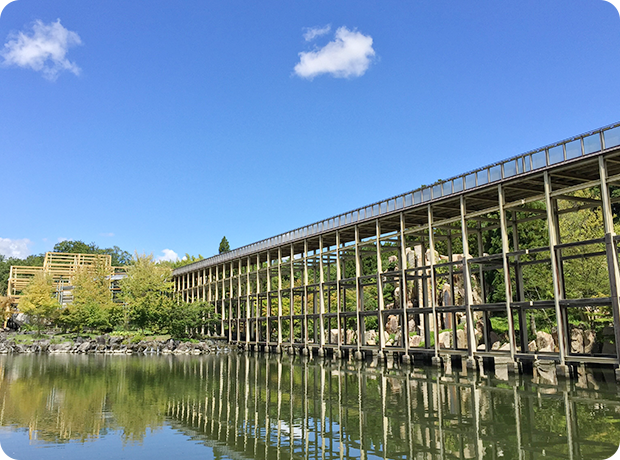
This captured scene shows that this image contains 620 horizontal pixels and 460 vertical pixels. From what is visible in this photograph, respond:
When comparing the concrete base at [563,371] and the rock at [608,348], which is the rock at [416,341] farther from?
the concrete base at [563,371]

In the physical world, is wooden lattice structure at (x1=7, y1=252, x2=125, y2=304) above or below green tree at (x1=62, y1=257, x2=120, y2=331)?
above

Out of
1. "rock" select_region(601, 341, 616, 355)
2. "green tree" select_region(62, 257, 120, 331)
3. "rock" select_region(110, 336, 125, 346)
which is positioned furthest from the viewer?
"green tree" select_region(62, 257, 120, 331)

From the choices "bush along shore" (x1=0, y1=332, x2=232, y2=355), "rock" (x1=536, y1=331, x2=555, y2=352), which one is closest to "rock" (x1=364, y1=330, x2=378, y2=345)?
"bush along shore" (x1=0, y1=332, x2=232, y2=355)

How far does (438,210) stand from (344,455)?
1111 inches

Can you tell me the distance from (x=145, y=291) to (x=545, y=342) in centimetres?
4819

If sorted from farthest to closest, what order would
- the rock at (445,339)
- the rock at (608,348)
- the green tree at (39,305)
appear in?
1. the green tree at (39,305)
2. the rock at (445,339)
3. the rock at (608,348)

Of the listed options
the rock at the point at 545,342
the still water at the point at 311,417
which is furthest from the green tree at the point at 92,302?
the rock at the point at 545,342

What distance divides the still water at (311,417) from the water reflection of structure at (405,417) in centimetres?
5

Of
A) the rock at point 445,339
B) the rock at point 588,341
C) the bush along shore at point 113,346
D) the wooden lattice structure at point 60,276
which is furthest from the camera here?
the wooden lattice structure at point 60,276

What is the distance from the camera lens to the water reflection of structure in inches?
523

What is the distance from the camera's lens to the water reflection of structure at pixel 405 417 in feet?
43.6

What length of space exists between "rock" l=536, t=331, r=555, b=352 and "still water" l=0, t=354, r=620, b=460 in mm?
9190

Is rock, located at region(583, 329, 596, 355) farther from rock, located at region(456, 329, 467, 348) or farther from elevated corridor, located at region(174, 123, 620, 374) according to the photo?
rock, located at region(456, 329, 467, 348)

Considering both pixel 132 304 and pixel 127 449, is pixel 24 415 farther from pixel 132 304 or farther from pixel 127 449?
pixel 132 304
